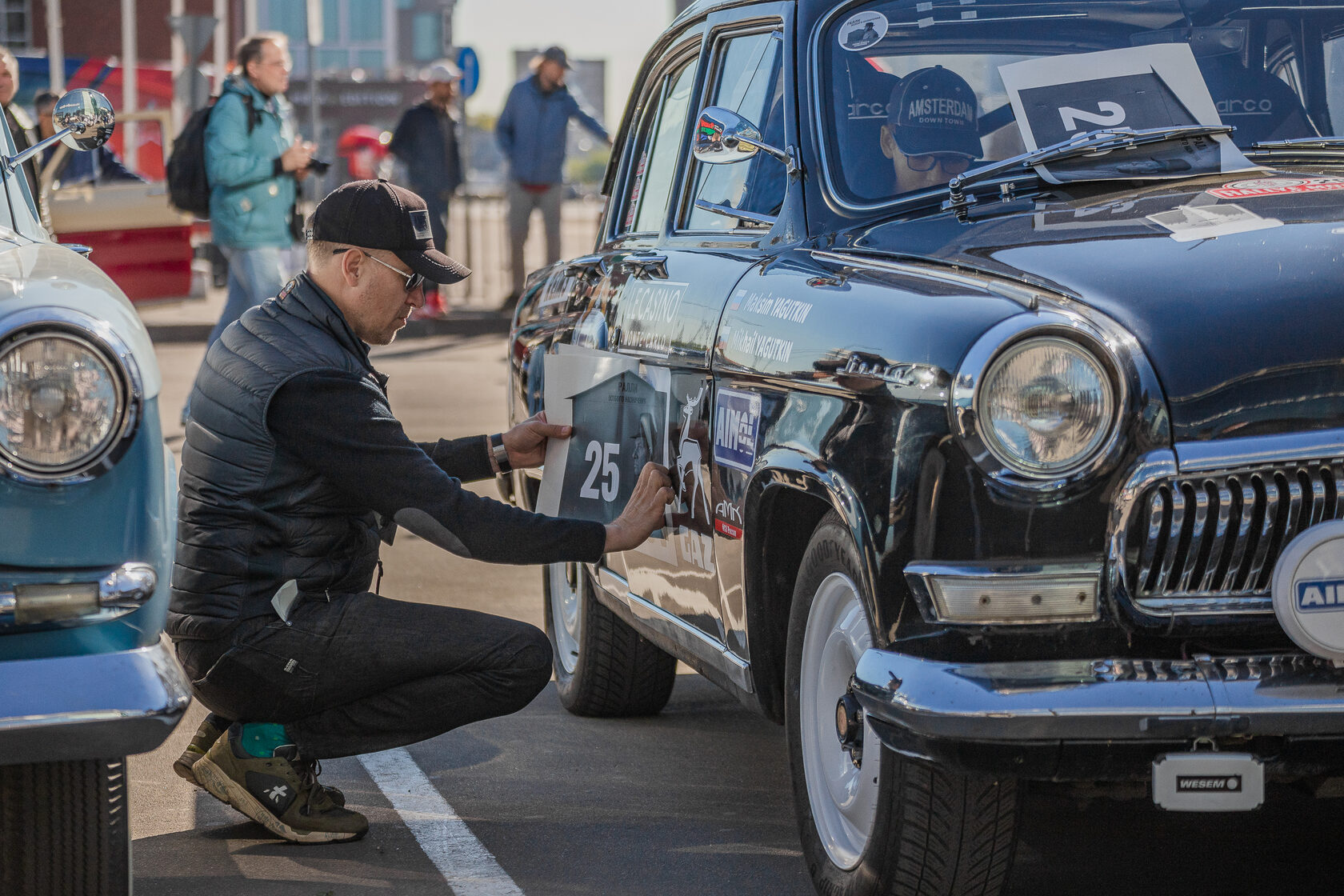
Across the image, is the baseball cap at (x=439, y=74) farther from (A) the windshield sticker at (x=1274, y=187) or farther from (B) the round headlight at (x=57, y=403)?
(B) the round headlight at (x=57, y=403)

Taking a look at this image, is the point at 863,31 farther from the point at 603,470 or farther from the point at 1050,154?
the point at 603,470

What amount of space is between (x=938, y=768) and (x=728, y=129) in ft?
5.19

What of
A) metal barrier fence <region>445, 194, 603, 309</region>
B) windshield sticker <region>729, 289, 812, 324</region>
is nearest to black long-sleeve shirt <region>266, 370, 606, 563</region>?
windshield sticker <region>729, 289, 812, 324</region>

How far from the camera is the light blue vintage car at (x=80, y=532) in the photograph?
9.64 ft

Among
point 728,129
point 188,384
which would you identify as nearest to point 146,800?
point 728,129

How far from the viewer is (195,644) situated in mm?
4078

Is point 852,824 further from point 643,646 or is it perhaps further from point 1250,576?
point 643,646

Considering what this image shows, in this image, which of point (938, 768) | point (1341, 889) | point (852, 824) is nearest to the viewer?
point (938, 768)

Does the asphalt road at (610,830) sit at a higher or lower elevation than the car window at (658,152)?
lower

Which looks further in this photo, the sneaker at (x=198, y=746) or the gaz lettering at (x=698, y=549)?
the sneaker at (x=198, y=746)

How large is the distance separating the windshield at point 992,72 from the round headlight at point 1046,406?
1.12 m

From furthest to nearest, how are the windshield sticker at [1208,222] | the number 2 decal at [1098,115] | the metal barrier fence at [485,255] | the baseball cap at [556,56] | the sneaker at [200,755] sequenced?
the metal barrier fence at [485,255]
the baseball cap at [556,56]
the sneaker at [200,755]
the number 2 decal at [1098,115]
the windshield sticker at [1208,222]

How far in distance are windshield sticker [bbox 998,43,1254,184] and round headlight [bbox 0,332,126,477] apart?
193 cm

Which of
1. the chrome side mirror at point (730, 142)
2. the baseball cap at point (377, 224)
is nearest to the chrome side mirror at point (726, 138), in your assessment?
the chrome side mirror at point (730, 142)
